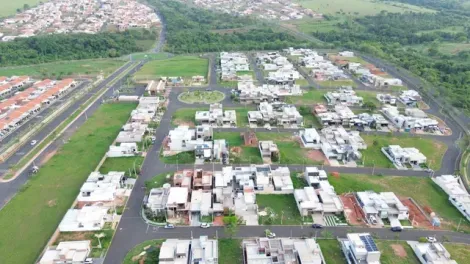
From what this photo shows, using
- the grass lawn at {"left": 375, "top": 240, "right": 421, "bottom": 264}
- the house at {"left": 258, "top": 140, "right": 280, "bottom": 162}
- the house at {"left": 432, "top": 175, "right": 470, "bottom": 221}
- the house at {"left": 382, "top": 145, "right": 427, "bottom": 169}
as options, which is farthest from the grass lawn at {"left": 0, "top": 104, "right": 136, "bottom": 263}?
the house at {"left": 432, "top": 175, "right": 470, "bottom": 221}

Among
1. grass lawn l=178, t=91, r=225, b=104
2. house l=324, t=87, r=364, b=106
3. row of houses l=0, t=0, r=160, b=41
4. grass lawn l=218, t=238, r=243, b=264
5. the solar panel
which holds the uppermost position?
row of houses l=0, t=0, r=160, b=41

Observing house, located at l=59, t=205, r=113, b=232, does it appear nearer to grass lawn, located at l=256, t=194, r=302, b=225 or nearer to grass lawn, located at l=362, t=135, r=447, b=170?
grass lawn, located at l=256, t=194, r=302, b=225

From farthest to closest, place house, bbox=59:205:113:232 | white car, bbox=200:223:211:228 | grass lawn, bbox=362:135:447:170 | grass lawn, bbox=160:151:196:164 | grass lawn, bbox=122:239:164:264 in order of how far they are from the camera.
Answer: grass lawn, bbox=362:135:447:170
grass lawn, bbox=160:151:196:164
white car, bbox=200:223:211:228
house, bbox=59:205:113:232
grass lawn, bbox=122:239:164:264

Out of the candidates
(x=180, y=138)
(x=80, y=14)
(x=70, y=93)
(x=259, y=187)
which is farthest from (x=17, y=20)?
(x=259, y=187)

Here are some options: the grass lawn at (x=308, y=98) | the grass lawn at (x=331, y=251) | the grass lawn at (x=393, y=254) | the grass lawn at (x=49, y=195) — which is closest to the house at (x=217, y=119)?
the grass lawn at (x=49, y=195)

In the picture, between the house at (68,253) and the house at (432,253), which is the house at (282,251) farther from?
the house at (68,253)
